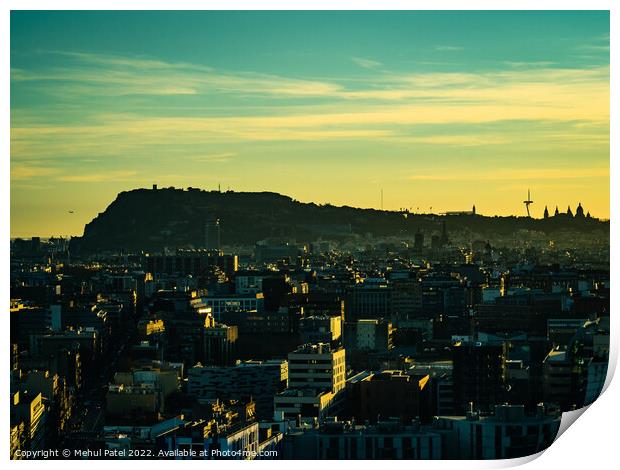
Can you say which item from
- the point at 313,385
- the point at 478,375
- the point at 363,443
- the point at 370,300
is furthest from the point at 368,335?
the point at 363,443

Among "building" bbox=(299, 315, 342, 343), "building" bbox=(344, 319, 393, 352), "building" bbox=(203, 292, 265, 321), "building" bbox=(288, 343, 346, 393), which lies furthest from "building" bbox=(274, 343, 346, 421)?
"building" bbox=(203, 292, 265, 321)

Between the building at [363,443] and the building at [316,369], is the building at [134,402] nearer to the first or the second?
the building at [316,369]

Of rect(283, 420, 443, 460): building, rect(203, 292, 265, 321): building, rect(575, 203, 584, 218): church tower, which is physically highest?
rect(575, 203, 584, 218): church tower

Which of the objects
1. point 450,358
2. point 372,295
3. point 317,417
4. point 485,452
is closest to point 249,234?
point 372,295

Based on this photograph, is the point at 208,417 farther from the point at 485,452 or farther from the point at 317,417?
the point at 485,452

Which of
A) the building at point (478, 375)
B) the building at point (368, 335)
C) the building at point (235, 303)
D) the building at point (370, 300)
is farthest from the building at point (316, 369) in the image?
the building at point (235, 303)

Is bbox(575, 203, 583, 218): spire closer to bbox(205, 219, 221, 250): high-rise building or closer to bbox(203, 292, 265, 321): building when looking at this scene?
bbox(205, 219, 221, 250): high-rise building
